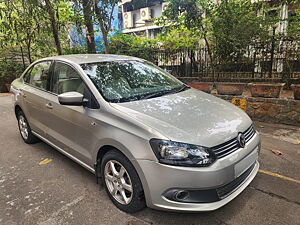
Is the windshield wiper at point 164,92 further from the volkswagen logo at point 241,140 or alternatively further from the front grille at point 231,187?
the front grille at point 231,187

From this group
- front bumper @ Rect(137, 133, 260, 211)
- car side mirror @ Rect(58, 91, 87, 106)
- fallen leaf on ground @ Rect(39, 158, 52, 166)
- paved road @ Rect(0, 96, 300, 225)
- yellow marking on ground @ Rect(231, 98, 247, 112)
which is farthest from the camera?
yellow marking on ground @ Rect(231, 98, 247, 112)

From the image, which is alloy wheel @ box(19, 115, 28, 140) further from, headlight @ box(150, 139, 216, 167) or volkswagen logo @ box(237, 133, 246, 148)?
volkswagen logo @ box(237, 133, 246, 148)

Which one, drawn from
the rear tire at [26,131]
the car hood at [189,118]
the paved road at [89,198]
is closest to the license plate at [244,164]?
the car hood at [189,118]

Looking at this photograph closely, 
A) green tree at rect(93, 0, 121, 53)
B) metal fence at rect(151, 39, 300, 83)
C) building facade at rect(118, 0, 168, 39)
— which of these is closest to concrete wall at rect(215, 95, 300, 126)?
metal fence at rect(151, 39, 300, 83)

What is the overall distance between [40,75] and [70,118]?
134 cm

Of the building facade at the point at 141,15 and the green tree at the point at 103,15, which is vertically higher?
the building facade at the point at 141,15

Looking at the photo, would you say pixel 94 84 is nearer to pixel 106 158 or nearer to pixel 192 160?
pixel 106 158

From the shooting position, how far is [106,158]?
7.75ft

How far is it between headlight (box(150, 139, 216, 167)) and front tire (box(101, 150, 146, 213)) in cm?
37

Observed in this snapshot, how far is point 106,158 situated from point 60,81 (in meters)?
1.44

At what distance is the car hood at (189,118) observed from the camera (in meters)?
1.99

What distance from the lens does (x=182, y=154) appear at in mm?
1899

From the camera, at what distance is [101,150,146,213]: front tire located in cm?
212

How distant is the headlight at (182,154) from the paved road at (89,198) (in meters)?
0.68
